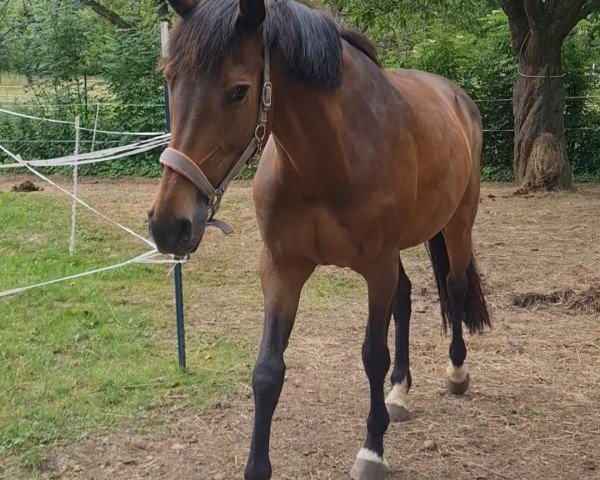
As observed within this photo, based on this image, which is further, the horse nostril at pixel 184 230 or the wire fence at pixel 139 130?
the wire fence at pixel 139 130

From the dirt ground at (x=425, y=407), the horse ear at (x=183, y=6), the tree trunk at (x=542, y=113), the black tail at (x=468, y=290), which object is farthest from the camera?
the tree trunk at (x=542, y=113)

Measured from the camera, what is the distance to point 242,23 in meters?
1.99

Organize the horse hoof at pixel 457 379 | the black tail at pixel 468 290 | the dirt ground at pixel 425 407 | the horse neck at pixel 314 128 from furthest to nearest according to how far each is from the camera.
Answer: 1. the black tail at pixel 468 290
2. the horse hoof at pixel 457 379
3. the dirt ground at pixel 425 407
4. the horse neck at pixel 314 128

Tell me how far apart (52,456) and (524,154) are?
31.3 feet

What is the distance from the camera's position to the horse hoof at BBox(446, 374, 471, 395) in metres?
3.83

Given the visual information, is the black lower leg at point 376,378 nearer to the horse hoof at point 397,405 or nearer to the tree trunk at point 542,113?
the horse hoof at point 397,405

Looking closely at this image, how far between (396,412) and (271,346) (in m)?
1.13

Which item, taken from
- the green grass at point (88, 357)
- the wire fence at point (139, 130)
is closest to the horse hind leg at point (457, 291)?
the green grass at point (88, 357)

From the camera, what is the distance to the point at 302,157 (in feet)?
8.11

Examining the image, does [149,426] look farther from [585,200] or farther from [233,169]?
[585,200]

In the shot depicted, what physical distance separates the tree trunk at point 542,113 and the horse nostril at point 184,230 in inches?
379

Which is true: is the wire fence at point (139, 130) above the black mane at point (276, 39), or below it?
→ below

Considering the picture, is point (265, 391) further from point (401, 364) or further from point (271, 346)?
point (401, 364)

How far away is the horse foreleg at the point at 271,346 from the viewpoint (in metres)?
2.67
